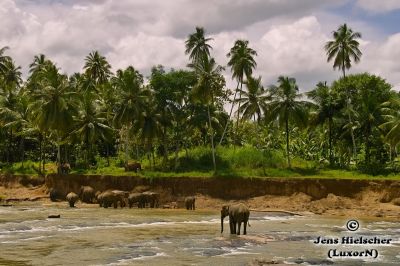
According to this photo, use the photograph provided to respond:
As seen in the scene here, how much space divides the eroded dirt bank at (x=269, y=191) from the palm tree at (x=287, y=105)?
28.7 feet

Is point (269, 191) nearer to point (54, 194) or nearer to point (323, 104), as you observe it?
point (323, 104)

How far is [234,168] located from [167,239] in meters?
27.4

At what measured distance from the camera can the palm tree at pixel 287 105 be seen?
177 feet

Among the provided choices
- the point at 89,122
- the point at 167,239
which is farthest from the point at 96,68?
the point at 167,239

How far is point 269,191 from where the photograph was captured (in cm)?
4553

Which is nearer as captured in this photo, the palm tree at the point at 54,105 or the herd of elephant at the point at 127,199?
the herd of elephant at the point at 127,199

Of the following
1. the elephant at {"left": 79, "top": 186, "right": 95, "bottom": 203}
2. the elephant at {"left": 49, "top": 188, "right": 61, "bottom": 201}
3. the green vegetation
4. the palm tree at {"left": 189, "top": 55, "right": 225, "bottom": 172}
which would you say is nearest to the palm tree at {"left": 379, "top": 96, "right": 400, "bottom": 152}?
the green vegetation

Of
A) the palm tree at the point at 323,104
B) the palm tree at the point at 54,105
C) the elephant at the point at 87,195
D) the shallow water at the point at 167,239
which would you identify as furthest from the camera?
the palm tree at the point at 323,104

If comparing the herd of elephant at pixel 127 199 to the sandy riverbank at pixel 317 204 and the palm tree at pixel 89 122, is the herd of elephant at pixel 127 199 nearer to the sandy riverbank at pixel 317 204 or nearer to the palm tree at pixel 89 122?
the sandy riverbank at pixel 317 204

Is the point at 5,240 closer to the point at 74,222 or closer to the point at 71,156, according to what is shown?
the point at 74,222

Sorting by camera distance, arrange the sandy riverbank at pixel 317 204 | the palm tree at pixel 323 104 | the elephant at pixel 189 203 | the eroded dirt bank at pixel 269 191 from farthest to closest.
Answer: the palm tree at pixel 323 104, the elephant at pixel 189 203, the eroded dirt bank at pixel 269 191, the sandy riverbank at pixel 317 204

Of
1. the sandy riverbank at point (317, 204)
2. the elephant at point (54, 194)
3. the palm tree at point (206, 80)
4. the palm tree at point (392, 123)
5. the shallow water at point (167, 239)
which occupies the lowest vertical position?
the shallow water at point (167, 239)

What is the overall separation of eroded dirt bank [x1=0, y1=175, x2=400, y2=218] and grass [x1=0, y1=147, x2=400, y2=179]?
4.68 feet

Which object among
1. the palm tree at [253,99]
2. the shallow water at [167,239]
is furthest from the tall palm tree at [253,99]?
the shallow water at [167,239]
